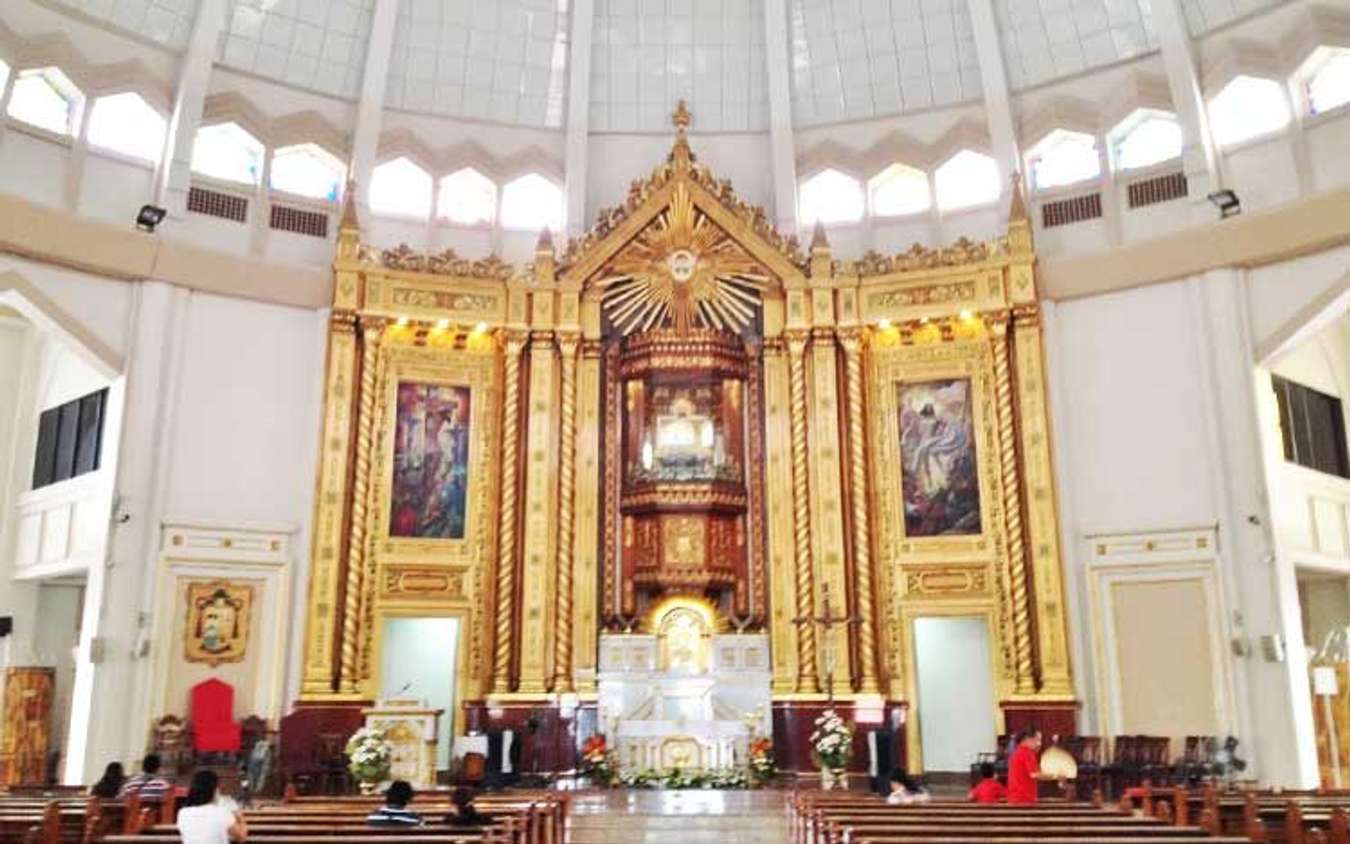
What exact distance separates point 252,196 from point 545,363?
20.4ft

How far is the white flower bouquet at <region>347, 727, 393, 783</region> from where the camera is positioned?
50.9 ft

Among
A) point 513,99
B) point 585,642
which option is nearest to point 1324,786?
point 585,642

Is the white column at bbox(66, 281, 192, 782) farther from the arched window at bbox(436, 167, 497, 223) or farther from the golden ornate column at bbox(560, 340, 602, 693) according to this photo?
the golden ornate column at bbox(560, 340, 602, 693)

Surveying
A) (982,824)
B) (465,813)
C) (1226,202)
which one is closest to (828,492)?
(1226,202)

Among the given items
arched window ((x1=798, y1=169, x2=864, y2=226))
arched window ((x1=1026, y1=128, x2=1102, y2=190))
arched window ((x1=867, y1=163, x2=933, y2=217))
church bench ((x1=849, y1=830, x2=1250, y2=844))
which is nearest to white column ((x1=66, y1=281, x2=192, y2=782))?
arched window ((x1=798, y1=169, x2=864, y2=226))

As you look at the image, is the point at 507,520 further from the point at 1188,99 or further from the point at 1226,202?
the point at 1188,99

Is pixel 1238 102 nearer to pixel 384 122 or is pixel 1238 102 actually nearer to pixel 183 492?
pixel 384 122

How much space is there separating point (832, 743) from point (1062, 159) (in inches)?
476

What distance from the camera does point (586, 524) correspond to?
2095 centimetres

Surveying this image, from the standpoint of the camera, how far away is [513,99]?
923 inches

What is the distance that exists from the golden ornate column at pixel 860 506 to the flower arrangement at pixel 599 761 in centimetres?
471

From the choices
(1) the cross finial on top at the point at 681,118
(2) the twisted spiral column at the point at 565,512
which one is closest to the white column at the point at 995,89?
(1) the cross finial on top at the point at 681,118

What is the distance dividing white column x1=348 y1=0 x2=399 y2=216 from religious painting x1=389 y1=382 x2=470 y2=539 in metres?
3.93

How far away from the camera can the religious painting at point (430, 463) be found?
20.7 m
